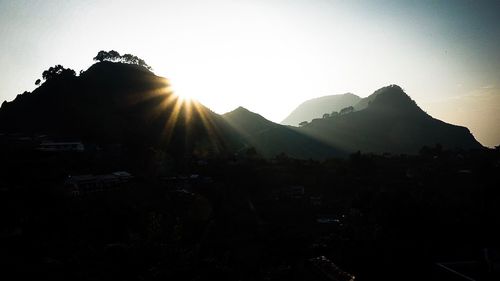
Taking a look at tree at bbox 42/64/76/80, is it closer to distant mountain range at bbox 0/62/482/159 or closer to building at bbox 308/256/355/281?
distant mountain range at bbox 0/62/482/159

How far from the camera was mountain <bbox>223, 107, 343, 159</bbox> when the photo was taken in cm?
11307

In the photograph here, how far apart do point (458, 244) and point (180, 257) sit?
2288 cm

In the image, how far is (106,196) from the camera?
3522 centimetres

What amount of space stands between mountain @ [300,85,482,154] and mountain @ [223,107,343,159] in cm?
1284

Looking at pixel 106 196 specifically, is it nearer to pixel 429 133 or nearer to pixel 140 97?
pixel 140 97

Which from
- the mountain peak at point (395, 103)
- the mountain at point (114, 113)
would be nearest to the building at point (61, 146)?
the mountain at point (114, 113)

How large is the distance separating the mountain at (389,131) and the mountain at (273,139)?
12.8m

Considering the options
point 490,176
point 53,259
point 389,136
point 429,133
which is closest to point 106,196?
point 53,259

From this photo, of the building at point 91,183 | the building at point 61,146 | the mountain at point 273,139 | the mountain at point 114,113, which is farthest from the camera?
the mountain at point 273,139

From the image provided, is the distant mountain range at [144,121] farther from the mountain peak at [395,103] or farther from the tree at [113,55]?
the mountain peak at [395,103]

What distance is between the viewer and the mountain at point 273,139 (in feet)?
371

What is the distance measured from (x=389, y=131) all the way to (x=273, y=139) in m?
74.5

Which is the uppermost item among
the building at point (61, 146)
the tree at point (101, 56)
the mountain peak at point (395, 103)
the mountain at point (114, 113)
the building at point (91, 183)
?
the tree at point (101, 56)

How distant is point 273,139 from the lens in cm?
12112
